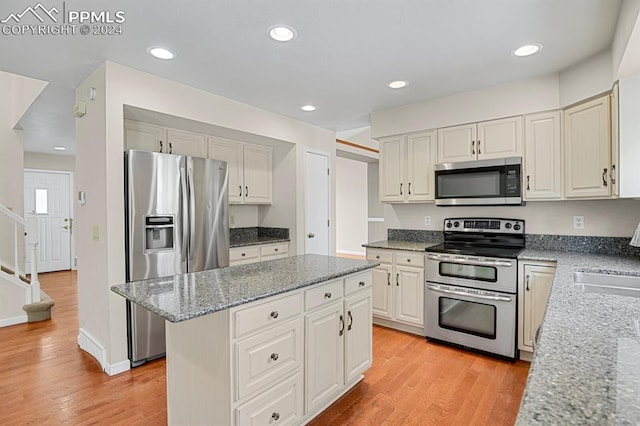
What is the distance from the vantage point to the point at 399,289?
3.46 m

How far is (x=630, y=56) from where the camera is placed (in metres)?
1.98

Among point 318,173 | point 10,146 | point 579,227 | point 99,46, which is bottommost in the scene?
point 579,227

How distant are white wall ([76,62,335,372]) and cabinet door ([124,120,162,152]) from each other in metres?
0.32

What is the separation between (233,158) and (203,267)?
1.47 m

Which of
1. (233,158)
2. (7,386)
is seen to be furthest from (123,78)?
(7,386)

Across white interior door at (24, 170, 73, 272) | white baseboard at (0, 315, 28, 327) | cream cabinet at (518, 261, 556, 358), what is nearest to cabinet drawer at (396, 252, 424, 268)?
cream cabinet at (518, 261, 556, 358)

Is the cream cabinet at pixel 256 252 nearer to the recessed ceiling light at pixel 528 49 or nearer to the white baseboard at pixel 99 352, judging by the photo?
the white baseboard at pixel 99 352

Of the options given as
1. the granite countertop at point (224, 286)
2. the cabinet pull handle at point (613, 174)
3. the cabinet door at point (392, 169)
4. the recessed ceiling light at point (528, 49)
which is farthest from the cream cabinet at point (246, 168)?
the cabinet pull handle at point (613, 174)

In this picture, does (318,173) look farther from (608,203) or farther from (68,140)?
(68,140)

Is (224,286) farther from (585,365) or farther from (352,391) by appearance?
(585,365)

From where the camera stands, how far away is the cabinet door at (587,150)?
2.54m

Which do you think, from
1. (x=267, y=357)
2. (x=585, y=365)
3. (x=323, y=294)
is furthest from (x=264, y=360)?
(x=585, y=365)

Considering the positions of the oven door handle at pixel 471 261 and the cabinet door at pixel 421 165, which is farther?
the cabinet door at pixel 421 165

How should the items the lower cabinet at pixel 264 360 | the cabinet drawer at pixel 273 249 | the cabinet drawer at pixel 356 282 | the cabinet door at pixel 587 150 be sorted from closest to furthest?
the lower cabinet at pixel 264 360, the cabinet drawer at pixel 356 282, the cabinet door at pixel 587 150, the cabinet drawer at pixel 273 249
